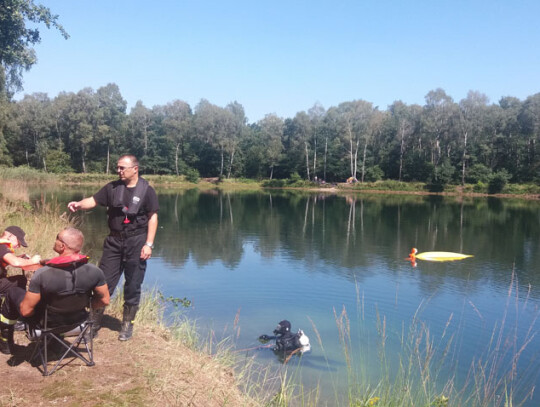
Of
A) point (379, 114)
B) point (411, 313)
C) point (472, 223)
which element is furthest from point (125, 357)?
point (379, 114)

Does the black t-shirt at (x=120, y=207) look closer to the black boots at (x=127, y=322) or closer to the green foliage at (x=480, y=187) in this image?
the black boots at (x=127, y=322)

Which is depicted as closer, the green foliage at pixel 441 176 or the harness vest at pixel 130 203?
the harness vest at pixel 130 203

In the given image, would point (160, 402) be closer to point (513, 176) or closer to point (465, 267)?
point (465, 267)

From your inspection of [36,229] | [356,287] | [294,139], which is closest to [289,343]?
A: [356,287]

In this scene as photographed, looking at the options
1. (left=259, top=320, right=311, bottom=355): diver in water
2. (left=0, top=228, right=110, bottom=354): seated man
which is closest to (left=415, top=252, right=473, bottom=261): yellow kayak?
(left=259, top=320, right=311, bottom=355): diver in water

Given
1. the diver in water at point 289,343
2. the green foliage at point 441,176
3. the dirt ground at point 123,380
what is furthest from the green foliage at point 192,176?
the dirt ground at point 123,380

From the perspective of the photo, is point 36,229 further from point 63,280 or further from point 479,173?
point 479,173

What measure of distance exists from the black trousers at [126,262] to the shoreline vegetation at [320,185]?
136 feet

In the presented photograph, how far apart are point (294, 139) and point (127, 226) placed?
193 ft

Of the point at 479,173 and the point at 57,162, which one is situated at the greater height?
the point at 57,162

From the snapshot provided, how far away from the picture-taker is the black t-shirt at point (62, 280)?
11.0 feet

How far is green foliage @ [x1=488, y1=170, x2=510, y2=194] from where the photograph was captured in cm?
A: 4981

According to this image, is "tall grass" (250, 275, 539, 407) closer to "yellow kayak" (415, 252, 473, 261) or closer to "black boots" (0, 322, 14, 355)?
"black boots" (0, 322, 14, 355)

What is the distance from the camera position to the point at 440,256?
52.0 feet
